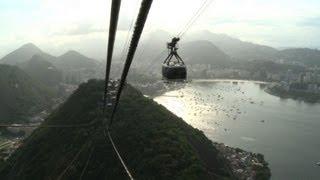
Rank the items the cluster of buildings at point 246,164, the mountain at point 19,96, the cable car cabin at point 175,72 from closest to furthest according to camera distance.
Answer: the cable car cabin at point 175,72 → the cluster of buildings at point 246,164 → the mountain at point 19,96

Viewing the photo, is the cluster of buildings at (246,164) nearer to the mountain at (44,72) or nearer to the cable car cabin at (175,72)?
the cable car cabin at (175,72)

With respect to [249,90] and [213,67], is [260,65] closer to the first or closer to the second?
[213,67]

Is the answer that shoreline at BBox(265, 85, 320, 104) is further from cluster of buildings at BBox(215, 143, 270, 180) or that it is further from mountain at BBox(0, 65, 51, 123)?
mountain at BBox(0, 65, 51, 123)

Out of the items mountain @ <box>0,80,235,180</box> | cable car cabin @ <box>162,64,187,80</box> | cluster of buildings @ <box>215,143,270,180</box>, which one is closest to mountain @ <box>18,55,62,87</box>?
mountain @ <box>0,80,235,180</box>

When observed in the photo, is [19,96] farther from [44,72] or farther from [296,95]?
[296,95]

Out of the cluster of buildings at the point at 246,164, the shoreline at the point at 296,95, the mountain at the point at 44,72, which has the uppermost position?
the mountain at the point at 44,72

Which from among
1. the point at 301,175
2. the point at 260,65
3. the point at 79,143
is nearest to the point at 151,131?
the point at 79,143

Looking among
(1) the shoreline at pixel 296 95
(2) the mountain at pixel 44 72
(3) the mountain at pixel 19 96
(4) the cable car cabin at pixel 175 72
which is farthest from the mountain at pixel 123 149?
(2) the mountain at pixel 44 72
